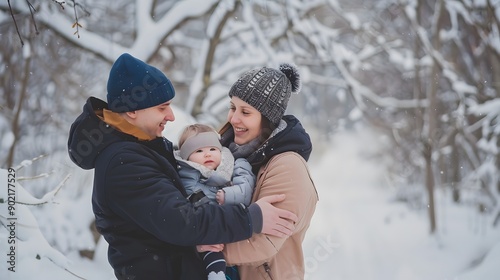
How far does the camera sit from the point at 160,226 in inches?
85.8

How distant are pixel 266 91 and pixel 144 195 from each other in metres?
0.93

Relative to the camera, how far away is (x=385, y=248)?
997 cm

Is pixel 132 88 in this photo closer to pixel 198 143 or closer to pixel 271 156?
pixel 198 143

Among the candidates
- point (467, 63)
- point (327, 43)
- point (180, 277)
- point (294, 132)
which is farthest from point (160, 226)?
point (467, 63)

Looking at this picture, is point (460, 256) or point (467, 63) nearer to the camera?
point (460, 256)

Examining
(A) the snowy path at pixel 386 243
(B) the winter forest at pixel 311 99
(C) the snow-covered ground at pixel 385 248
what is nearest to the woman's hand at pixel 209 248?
(B) the winter forest at pixel 311 99

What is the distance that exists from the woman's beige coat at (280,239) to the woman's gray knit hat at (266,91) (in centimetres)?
28

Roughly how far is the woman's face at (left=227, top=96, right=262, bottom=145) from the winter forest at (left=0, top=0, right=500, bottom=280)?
39.7 inches

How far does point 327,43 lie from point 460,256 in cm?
395

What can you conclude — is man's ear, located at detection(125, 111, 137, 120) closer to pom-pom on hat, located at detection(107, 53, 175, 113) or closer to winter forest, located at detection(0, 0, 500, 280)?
pom-pom on hat, located at detection(107, 53, 175, 113)

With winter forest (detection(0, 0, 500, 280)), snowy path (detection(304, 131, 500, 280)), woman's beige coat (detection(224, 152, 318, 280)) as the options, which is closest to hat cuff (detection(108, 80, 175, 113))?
woman's beige coat (detection(224, 152, 318, 280))

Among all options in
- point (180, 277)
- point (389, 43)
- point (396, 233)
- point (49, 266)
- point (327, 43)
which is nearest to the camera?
point (180, 277)

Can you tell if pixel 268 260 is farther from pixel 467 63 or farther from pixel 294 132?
pixel 467 63

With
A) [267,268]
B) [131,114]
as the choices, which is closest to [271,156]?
[267,268]
